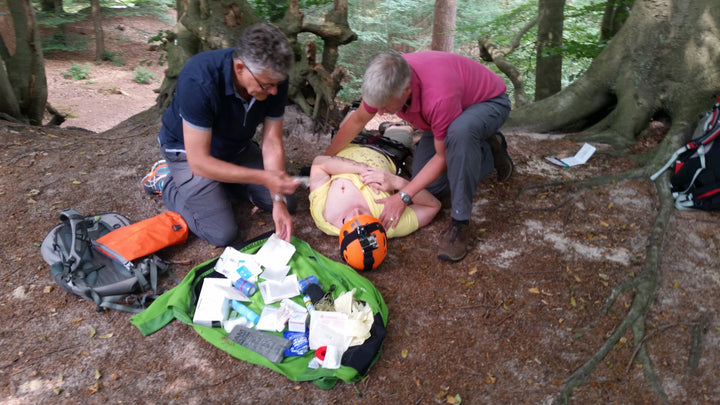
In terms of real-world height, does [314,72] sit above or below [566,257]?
above

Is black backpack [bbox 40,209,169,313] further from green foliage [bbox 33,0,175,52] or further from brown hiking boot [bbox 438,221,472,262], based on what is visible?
green foliage [bbox 33,0,175,52]

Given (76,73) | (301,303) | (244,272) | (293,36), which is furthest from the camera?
(76,73)

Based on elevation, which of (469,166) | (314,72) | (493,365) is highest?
(314,72)

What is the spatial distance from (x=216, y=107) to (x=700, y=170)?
3731mm

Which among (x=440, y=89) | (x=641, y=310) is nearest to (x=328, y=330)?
(x=440, y=89)

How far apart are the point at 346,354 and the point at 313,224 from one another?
1.42 metres

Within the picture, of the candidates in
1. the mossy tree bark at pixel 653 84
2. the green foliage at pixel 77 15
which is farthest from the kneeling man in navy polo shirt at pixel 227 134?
the green foliage at pixel 77 15

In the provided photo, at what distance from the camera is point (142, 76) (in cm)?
1198

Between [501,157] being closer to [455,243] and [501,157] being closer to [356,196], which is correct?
[455,243]

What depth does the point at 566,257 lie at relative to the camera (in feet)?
10.3

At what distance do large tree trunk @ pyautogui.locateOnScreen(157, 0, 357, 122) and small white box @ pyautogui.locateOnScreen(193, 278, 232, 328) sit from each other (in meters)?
2.58

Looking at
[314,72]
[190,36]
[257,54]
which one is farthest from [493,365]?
[190,36]

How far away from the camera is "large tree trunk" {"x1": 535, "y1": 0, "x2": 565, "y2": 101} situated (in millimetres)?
5844

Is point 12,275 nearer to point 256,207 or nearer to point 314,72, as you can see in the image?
point 256,207
